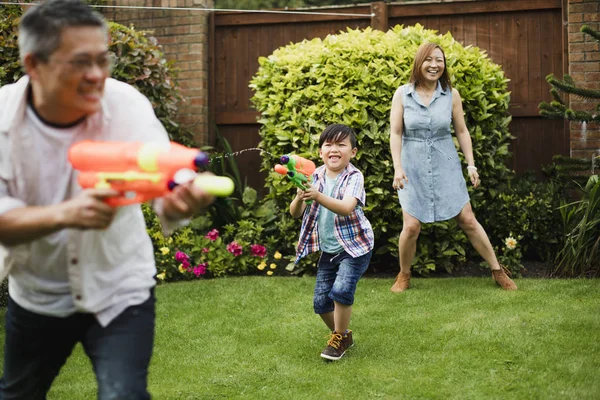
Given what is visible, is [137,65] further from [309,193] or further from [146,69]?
[309,193]

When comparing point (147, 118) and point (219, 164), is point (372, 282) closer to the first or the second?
point (219, 164)

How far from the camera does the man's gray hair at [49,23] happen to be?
2113 millimetres

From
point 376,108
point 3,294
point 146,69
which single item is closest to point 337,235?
point 376,108

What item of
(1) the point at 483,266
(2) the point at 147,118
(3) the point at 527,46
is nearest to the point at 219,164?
(1) the point at 483,266

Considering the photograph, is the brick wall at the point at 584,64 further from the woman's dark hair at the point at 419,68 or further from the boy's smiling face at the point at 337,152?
the boy's smiling face at the point at 337,152

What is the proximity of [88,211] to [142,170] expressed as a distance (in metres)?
0.17

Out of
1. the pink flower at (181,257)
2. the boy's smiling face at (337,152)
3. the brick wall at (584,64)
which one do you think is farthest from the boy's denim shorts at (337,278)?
the brick wall at (584,64)

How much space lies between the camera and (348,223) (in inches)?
181

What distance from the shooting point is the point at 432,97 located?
6.19 m

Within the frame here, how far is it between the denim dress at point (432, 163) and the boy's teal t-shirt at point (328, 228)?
5.42 feet

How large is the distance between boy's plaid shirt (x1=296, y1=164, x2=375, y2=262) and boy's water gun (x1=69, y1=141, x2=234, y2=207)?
2519 millimetres

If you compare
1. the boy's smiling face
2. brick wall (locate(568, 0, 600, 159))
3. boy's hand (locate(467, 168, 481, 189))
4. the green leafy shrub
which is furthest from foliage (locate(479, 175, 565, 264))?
the boy's smiling face

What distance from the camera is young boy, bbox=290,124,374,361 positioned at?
4492 millimetres

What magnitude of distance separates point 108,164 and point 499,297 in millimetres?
4342
